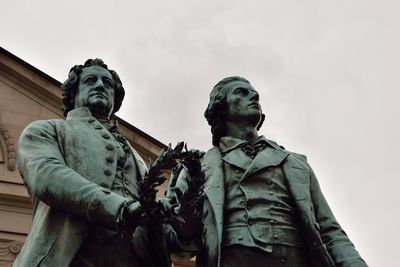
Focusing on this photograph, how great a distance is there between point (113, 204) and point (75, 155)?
A: 2.75ft

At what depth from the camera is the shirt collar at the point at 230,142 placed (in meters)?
7.06

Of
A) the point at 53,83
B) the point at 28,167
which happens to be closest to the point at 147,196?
the point at 28,167

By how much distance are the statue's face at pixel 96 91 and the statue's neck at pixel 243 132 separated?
38.9 inches

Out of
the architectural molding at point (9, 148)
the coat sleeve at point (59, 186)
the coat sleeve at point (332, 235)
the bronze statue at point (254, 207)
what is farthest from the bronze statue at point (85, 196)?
the architectural molding at point (9, 148)

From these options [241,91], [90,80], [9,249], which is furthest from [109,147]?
[9,249]

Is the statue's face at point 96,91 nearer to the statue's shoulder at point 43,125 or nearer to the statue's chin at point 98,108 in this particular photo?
the statue's chin at point 98,108

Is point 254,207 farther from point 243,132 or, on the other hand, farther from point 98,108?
point 98,108

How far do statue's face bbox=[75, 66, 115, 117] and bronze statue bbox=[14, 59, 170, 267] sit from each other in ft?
0.04

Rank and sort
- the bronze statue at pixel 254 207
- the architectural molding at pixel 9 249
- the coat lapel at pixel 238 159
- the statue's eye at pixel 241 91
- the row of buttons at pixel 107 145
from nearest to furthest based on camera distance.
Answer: the bronze statue at pixel 254 207, the row of buttons at pixel 107 145, the coat lapel at pixel 238 159, the statue's eye at pixel 241 91, the architectural molding at pixel 9 249

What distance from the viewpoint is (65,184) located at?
6.21m

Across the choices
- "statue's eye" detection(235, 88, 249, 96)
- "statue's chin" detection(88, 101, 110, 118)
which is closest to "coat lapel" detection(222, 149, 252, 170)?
"statue's eye" detection(235, 88, 249, 96)

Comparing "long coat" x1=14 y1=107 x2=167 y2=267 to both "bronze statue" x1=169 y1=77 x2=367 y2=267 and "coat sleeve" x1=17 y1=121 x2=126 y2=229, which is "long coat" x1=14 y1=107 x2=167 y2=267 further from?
"bronze statue" x1=169 y1=77 x2=367 y2=267

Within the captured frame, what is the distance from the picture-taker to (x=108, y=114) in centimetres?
738

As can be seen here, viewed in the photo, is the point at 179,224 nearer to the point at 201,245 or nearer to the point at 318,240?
the point at 201,245
